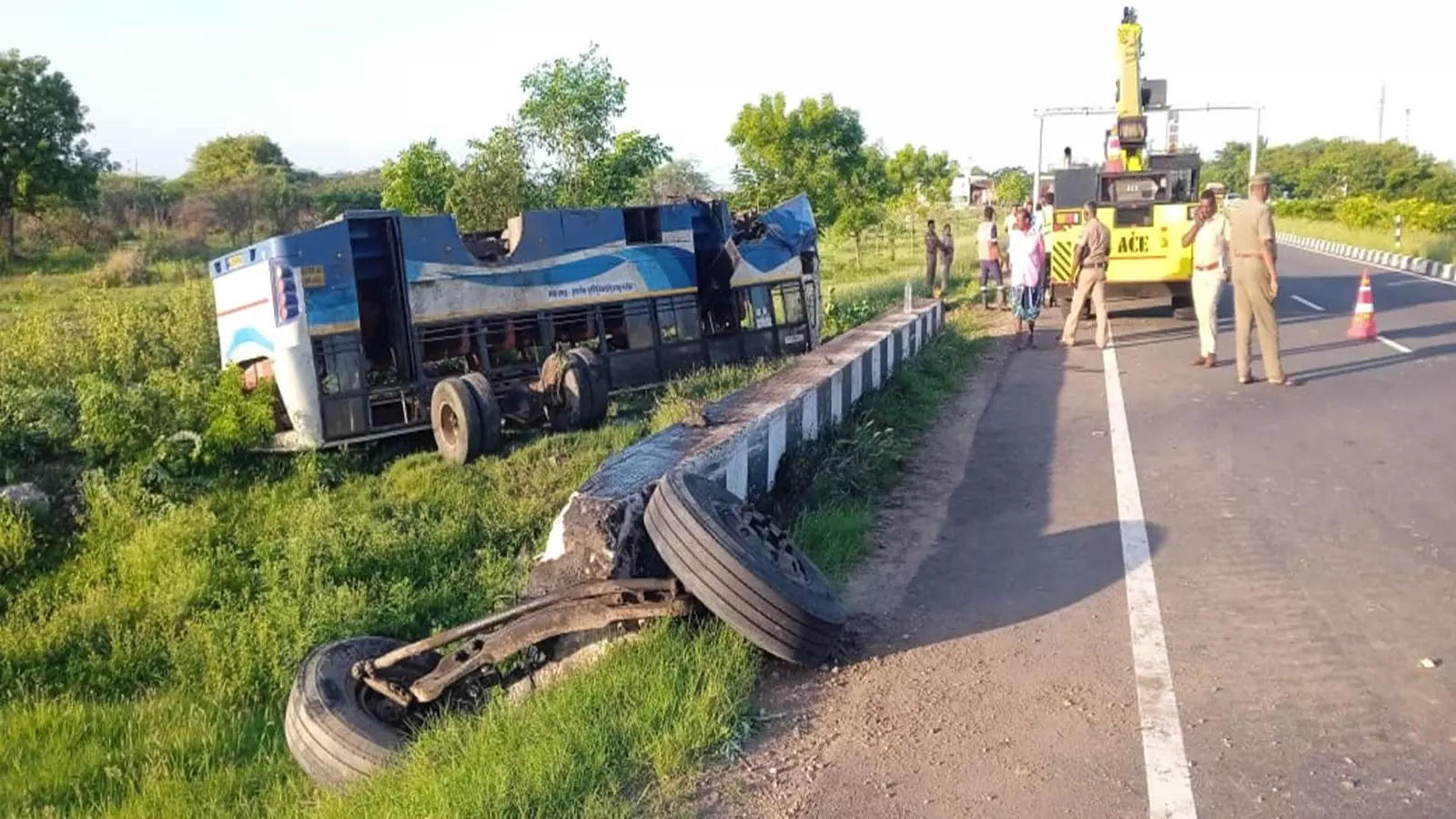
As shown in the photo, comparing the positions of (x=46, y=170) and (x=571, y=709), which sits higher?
(x=46, y=170)

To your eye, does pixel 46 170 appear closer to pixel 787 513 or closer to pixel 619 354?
pixel 619 354

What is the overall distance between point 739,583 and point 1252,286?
26.5ft

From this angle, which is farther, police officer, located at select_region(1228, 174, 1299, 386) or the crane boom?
the crane boom

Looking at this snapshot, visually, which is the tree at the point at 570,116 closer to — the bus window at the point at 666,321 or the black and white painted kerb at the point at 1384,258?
the bus window at the point at 666,321

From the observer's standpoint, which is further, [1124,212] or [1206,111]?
[1206,111]

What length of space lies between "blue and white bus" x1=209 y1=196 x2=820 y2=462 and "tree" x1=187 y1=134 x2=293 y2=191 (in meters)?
41.9

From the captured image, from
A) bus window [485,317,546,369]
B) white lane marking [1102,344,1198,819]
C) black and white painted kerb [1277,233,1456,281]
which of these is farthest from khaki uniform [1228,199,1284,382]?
black and white painted kerb [1277,233,1456,281]

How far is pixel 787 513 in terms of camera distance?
21.9 feet

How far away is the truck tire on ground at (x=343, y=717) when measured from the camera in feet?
14.3

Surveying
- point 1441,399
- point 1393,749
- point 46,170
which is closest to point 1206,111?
point 1441,399

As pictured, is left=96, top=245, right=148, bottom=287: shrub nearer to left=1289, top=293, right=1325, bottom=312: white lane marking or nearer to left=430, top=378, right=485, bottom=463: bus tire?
left=430, top=378, right=485, bottom=463: bus tire

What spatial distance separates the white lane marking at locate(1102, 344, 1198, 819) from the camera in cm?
346

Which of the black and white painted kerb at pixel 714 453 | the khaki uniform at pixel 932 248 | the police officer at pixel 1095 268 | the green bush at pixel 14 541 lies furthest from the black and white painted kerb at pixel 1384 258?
the green bush at pixel 14 541

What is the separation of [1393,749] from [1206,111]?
1886 cm
